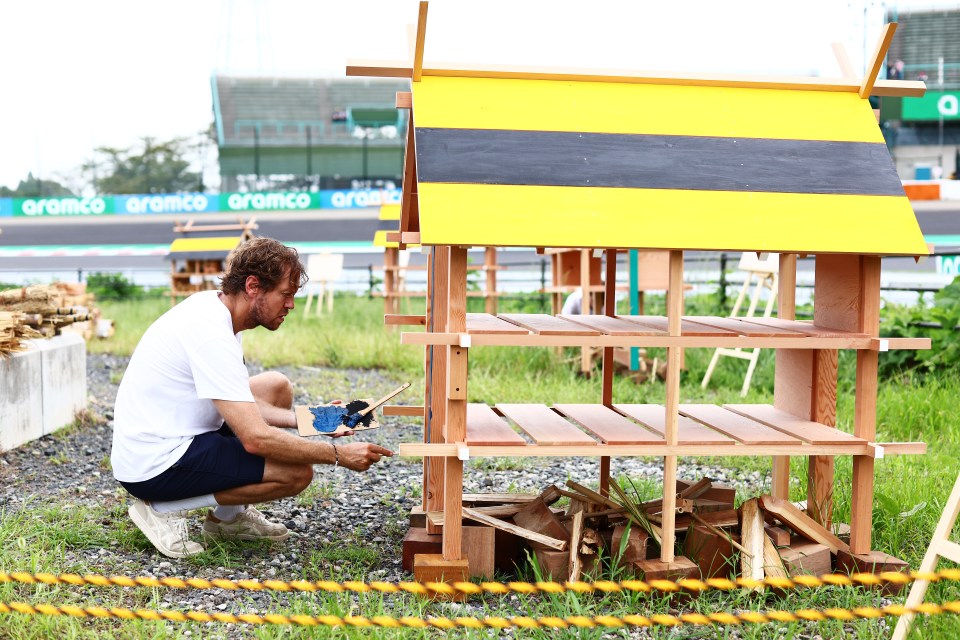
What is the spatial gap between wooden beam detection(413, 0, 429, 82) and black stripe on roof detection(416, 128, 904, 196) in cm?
28

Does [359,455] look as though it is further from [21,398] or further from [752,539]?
[21,398]

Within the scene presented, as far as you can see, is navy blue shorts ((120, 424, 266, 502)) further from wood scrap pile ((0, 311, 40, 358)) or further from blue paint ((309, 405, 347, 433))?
wood scrap pile ((0, 311, 40, 358))

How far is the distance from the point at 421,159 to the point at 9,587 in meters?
2.28

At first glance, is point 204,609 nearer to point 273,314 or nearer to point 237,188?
point 273,314

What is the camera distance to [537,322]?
4273 mm

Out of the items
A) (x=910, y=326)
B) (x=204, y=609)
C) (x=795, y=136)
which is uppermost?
(x=795, y=136)

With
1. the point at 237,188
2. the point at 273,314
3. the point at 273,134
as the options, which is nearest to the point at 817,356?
the point at 273,314

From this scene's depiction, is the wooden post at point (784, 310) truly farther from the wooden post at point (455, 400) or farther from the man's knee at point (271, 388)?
the man's knee at point (271, 388)

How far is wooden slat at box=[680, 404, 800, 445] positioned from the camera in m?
3.88

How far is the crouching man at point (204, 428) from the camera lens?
4.00 m

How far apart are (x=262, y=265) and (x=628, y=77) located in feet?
5.90

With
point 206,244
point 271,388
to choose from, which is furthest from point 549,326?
point 206,244

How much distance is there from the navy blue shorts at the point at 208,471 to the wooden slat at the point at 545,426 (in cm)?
119

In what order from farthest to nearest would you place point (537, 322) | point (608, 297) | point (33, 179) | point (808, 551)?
point (33, 179) → point (608, 297) → point (537, 322) → point (808, 551)
